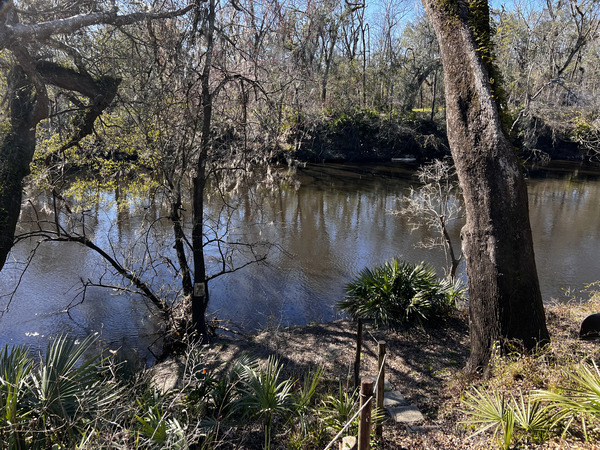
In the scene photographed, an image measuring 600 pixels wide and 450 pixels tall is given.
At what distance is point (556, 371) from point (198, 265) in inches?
260

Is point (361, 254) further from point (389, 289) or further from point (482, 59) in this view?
point (482, 59)

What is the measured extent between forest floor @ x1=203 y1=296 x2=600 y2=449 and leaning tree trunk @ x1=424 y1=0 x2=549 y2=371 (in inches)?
17.6

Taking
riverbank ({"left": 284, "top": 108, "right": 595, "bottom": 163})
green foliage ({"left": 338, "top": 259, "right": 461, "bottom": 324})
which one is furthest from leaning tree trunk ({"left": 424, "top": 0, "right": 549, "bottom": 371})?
Answer: riverbank ({"left": 284, "top": 108, "right": 595, "bottom": 163})

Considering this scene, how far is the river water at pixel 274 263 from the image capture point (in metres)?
10.5

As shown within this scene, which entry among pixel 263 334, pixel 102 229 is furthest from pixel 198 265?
pixel 102 229

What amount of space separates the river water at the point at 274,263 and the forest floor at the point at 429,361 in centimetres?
237

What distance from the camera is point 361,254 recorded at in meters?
15.3

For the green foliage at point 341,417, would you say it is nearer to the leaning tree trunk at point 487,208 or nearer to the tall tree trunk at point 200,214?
the leaning tree trunk at point 487,208

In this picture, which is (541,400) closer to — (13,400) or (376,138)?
(13,400)

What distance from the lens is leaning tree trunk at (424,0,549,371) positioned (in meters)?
5.13

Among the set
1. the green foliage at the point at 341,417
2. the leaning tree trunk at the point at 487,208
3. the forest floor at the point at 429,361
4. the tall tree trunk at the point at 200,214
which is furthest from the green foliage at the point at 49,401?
the tall tree trunk at the point at 200,214

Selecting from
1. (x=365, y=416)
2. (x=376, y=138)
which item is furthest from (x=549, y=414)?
(x=376, y=138)

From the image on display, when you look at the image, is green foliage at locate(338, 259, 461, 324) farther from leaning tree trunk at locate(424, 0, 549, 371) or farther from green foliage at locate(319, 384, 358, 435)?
green foliage at locate(319, 384, 358, 435)

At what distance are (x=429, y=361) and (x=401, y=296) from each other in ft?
6.11
